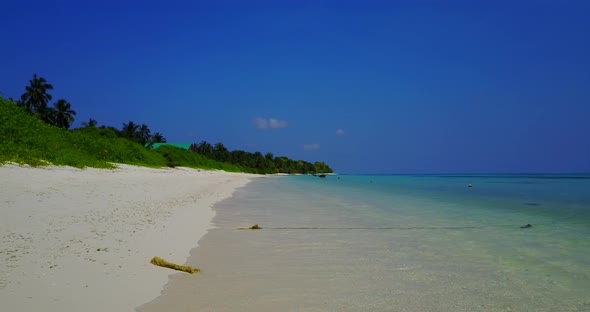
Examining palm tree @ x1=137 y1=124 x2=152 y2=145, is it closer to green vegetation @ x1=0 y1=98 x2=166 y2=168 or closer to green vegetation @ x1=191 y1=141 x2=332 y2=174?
green vegetation @ x1=191 y1=141 x2=332 y2=174

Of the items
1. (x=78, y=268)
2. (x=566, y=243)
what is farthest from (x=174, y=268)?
(x=566, y=243)

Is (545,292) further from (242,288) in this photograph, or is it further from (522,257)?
(242,288)

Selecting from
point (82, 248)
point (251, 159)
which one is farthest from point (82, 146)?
point (251, 159)

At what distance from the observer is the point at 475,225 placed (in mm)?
11258

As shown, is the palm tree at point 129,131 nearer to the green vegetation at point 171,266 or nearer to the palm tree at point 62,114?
the palm tree at point 62,114

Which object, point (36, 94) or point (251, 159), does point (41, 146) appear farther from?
point (251, 159)

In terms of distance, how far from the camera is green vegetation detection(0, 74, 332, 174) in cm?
2209

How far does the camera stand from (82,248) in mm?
5852

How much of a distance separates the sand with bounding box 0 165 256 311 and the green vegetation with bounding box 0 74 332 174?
8.14 meters

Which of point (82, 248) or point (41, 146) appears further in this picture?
point (41, 146)

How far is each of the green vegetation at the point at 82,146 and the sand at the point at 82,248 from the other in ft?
26.7

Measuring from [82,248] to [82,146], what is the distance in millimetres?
35151

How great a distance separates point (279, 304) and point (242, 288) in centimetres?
71

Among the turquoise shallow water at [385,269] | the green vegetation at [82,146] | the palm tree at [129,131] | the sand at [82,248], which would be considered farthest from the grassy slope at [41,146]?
the palm tree at [129,131]
